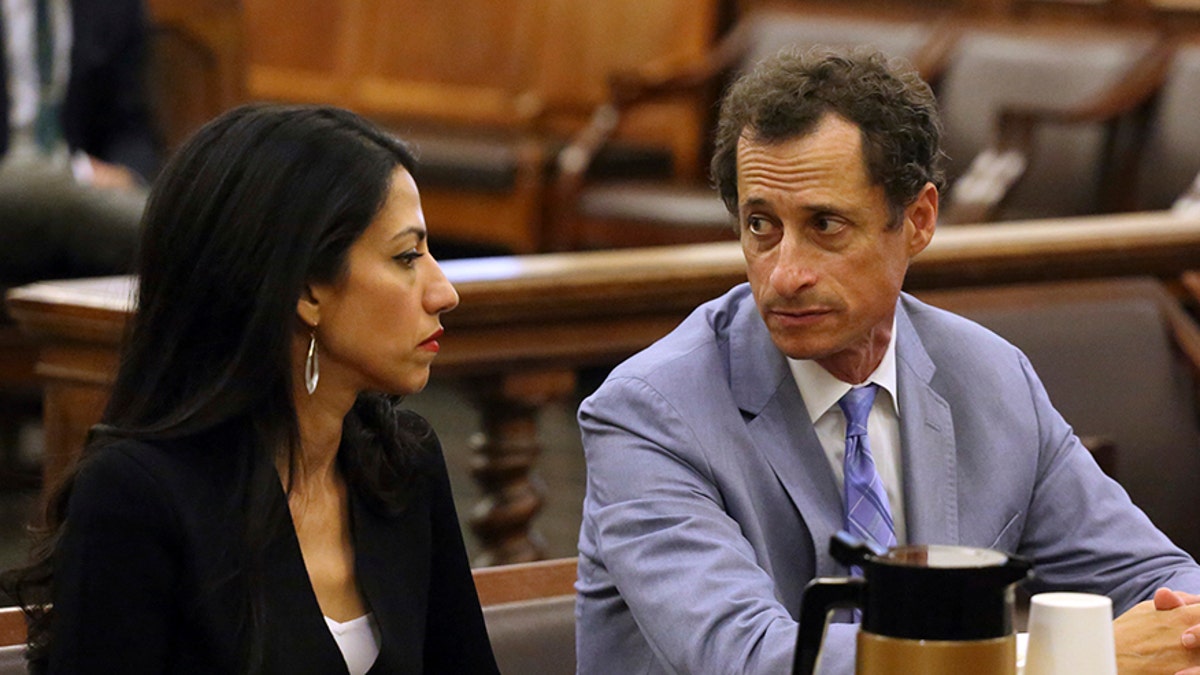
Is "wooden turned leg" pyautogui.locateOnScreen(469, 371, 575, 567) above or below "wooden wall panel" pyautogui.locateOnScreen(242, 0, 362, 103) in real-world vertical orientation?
above

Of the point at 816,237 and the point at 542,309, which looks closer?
the point at 816,237

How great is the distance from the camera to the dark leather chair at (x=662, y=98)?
20.7 feet

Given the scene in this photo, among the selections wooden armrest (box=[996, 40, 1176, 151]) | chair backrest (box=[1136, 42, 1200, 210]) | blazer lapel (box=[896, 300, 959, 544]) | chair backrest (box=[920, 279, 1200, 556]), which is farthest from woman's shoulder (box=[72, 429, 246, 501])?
chair backrest (box=[1136, 42, 1200, 210])

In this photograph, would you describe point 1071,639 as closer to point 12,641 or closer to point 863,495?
point 863,495

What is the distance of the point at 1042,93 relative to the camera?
6031 millimetres

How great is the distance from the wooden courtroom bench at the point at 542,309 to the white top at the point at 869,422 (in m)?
1.16

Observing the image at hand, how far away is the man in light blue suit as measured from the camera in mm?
1872

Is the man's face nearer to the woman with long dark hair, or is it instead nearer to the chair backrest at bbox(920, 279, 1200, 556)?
the woman with long dark hair

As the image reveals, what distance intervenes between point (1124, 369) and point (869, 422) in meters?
1.28

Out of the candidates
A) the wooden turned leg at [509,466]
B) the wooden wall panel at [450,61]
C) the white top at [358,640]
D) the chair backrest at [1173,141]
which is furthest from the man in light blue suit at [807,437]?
the wooden wall panel at [450,61]

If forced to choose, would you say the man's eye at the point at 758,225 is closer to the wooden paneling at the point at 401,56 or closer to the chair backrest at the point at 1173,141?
the chair backrest at the point at 1173,141

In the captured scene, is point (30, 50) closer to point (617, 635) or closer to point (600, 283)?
point (600, 283)

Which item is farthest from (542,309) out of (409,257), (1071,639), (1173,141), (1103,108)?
(1173,141)

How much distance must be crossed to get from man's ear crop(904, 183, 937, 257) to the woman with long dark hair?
1.88 ft
